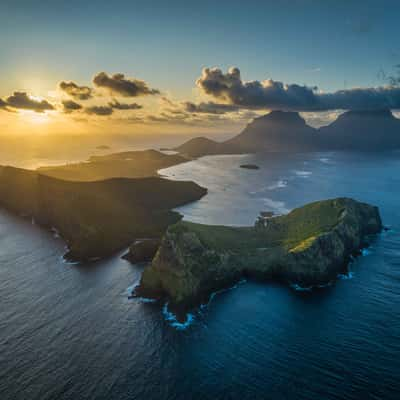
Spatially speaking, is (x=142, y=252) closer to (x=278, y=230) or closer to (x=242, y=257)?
A: (x=242, y=257)

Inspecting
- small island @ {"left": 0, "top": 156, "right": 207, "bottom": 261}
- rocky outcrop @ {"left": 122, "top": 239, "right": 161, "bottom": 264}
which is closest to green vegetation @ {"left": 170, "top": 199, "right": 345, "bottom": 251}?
rocky outcrop @ {"left": 122, "top": 239, "right": 161, "bottom": 264}

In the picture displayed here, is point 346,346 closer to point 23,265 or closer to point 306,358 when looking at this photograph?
point 306,358

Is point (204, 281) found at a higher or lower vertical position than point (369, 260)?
higher

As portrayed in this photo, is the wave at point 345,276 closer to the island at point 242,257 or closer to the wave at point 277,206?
the island at point 242,257

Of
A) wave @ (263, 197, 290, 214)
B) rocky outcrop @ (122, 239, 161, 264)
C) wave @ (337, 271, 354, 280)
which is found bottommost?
wave @ (263, 197, 290, 214)

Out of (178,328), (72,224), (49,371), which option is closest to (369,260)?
(178,328)

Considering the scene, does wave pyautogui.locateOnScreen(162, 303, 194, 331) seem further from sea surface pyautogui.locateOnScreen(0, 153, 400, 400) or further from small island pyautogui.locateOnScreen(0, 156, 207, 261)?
small island pyautogui.locateOnScreen(0, 156, 207, 261)

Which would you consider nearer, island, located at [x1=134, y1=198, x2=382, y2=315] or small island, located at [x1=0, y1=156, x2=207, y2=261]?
island, located at [x1=134, y1=198, x2=382, y2=315]
